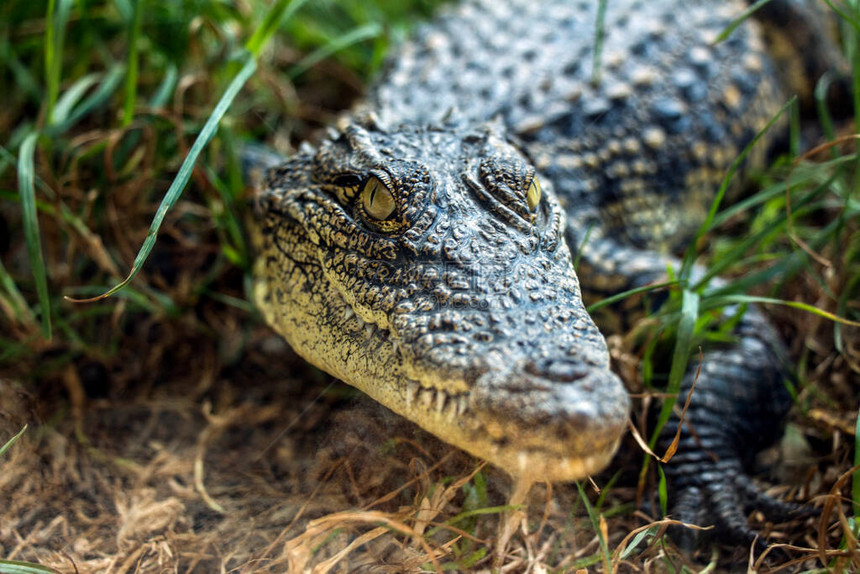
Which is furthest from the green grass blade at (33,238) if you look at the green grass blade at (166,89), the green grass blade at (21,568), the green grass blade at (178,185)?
the green grass blade at (21,568)

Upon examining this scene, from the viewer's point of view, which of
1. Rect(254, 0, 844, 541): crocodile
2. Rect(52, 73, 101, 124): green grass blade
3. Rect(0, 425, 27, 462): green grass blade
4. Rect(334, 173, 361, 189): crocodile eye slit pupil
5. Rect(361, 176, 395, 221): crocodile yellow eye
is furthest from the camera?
Rect(52, 73, 101, 124): green grass blade

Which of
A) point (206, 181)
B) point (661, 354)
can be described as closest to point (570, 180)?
point (661, 354)

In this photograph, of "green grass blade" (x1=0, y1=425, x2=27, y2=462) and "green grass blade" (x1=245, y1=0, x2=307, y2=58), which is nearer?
"green grass blade" (x1=0, y1=425, x2=27, y2=462)

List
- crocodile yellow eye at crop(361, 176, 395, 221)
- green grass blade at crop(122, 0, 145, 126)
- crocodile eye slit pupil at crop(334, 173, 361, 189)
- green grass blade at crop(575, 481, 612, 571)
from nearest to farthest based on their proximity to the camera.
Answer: green grass blade at crop(575, 481, 612, 571), crocodile yellow eye at crop(361, 176, 395, 221), crocodile eye slit pupil at crop(334, 173, 361, 189), green grass blade at crop(122, 0, 145, 126)

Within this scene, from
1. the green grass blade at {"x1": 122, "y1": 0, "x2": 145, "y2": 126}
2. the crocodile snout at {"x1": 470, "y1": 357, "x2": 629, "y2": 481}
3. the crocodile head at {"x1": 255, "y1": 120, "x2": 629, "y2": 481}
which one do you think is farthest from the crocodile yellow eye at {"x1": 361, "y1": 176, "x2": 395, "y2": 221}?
the green grass blade at {"x1": 122, "y1": 0, "x2": 145, "y2": 126}

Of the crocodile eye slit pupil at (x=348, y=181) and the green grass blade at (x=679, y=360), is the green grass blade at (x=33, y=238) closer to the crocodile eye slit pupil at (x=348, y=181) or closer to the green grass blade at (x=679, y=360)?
the crocodile eye slit pupil at (x=348, y=181)

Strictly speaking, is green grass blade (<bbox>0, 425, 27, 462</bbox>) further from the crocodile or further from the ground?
the crocodile
